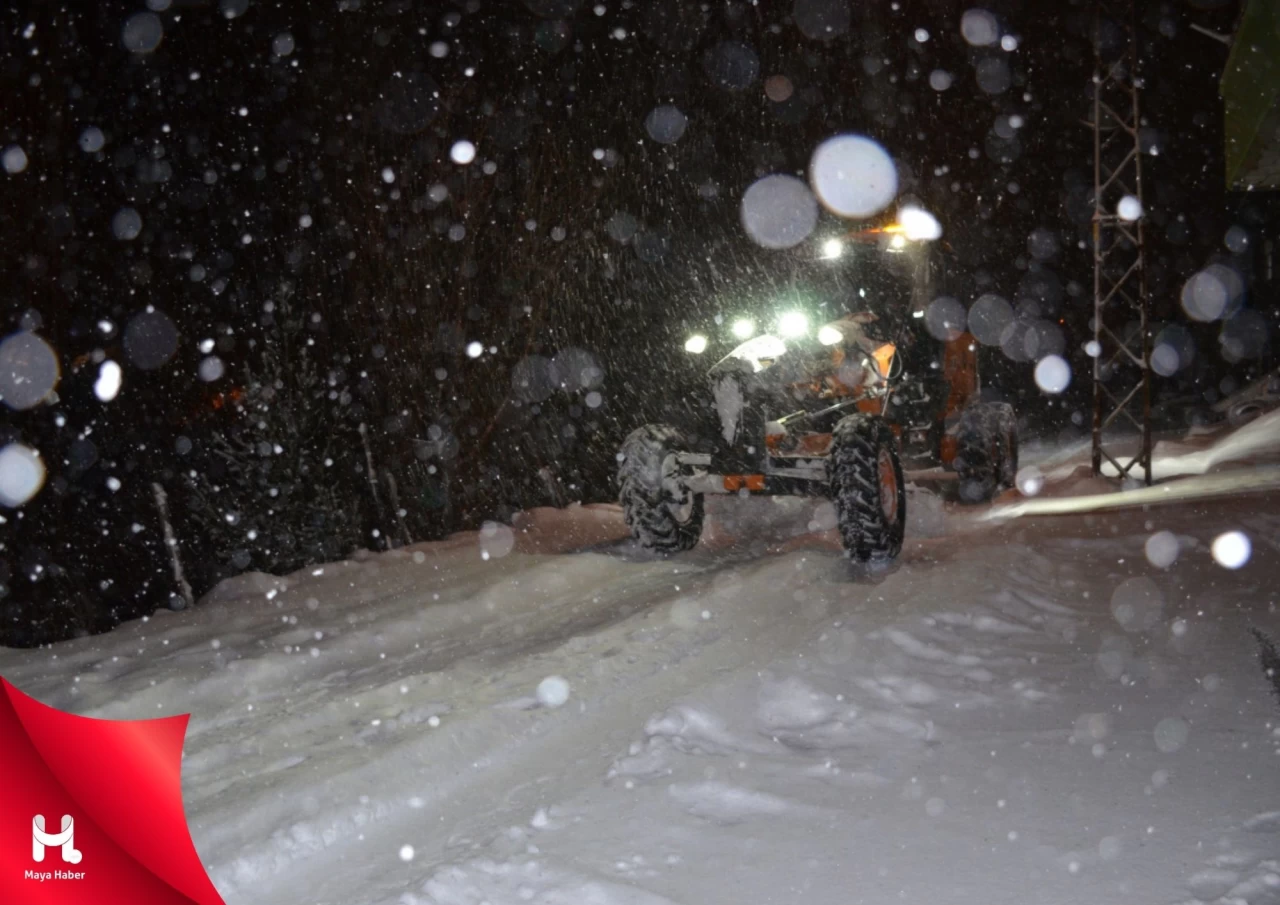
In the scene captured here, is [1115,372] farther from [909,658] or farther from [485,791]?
[485,791]

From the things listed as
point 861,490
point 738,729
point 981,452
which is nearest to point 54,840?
point 738,729

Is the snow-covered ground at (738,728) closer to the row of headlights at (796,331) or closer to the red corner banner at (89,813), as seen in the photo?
the red corner banner at (89,813)

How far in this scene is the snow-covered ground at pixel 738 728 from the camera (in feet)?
10.2

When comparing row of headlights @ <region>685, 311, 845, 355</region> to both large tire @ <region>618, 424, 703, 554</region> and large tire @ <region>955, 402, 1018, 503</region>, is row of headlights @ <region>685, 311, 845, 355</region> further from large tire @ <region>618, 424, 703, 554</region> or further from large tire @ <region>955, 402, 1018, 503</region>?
large tire @ <region>955, 402, 1018, 503</region>

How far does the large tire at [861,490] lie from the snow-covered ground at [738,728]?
275 millimetres

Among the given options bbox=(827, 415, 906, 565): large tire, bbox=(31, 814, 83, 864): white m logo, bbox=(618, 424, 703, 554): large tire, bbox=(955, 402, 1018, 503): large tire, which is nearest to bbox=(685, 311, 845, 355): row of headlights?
bbox=(618, 424, 703, 554): large tire

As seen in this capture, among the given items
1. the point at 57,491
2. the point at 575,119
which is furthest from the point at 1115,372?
the point at 57,491

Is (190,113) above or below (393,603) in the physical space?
above

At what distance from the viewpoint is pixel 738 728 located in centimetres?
424

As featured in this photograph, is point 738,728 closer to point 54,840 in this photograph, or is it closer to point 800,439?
point 54,840

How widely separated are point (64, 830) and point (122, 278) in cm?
1009

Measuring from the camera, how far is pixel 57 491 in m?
9.09

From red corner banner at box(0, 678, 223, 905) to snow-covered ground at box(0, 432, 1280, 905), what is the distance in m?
1.15

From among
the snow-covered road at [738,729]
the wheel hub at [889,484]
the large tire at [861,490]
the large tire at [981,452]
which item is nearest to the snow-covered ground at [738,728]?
the snow-covered road at [738,729]
